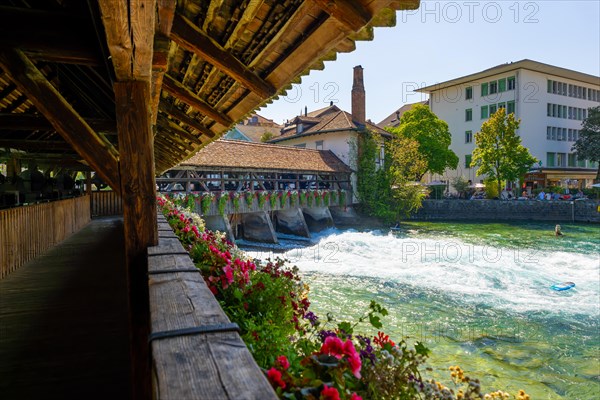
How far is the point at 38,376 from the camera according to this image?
2.65m

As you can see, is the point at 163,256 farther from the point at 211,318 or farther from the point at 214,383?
the point at 214,383

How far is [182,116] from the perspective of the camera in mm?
5391

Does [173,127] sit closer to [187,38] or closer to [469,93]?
Answer: [187,38]

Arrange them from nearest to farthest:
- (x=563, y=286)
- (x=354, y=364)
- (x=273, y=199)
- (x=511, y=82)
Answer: (x=354, y=364)
(x=563, y=286)
(x=273, y=199)
(x=511, y=82)

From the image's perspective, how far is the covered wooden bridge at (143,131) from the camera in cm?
127

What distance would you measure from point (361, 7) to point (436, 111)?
4250cm

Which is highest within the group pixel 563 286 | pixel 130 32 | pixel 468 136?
pixel 468 136

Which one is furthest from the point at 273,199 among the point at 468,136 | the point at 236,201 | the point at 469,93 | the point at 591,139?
the point at 591,139

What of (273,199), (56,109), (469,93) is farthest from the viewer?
(469,93)

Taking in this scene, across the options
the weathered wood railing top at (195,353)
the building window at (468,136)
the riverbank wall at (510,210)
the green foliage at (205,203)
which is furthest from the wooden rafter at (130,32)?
the building window at (468,136)

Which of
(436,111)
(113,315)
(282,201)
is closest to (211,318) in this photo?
(113,315)

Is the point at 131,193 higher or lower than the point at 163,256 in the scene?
higher

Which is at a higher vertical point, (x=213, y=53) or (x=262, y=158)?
(x=262, y=158)

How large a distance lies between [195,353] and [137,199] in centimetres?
156
